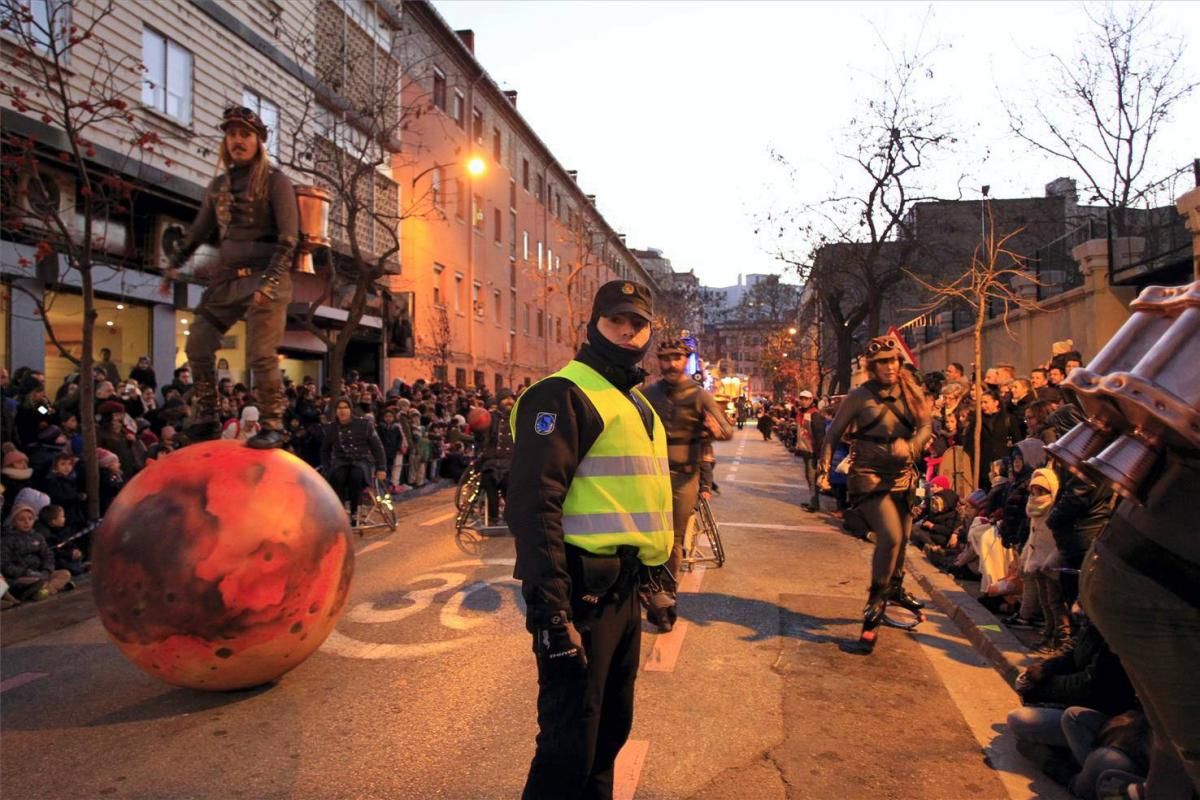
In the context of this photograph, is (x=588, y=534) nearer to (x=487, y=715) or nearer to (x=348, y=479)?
(x=487, y=715)

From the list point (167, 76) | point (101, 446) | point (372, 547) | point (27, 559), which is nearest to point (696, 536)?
point (372, 547)

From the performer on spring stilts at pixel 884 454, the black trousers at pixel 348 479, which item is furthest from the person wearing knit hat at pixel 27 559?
the performer on spring stilts at pixel 884 454

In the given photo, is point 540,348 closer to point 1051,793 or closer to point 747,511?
point 747,511

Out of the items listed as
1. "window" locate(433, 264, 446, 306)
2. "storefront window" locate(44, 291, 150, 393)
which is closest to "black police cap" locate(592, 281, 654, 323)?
"storefront window" locate(44, 291, 150, 393)

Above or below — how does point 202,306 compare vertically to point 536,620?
above

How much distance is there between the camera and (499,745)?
14.3ft

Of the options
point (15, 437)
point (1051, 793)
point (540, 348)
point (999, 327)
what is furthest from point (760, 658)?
point (540, 348)

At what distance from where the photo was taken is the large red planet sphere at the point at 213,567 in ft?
14.5

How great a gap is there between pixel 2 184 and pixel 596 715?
35.6 ft

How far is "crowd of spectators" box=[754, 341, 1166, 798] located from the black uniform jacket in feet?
4.70

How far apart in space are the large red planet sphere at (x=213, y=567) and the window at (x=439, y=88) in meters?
29.2

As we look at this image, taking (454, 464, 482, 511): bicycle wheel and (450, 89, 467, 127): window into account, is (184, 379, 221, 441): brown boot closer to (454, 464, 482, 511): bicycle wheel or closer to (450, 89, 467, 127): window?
(454, 464, 482, 511): bicycle wheel

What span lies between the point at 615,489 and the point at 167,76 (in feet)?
57.3

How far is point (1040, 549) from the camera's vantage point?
20.2 ft
